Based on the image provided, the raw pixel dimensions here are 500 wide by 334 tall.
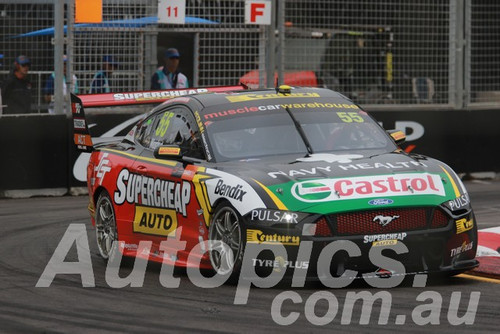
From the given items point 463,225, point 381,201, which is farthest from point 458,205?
point 381,201

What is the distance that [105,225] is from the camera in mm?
10500

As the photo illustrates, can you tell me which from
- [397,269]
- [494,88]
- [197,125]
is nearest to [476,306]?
[397,269]

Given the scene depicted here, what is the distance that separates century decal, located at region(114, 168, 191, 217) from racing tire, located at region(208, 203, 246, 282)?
0.48 m

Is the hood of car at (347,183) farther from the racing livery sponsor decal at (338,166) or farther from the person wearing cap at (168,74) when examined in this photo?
the person wearing cap at (168,74)

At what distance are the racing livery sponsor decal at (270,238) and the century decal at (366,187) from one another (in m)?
0.28

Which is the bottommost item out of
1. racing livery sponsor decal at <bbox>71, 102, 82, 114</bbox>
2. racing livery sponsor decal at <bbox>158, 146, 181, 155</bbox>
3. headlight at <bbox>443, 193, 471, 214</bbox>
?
headlight at <bbox>443, 193, 471, 214</bbox>

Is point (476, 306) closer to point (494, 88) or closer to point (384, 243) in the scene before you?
point (384, 243)

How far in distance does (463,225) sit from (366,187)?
0.78m

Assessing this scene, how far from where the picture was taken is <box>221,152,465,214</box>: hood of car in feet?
26.7

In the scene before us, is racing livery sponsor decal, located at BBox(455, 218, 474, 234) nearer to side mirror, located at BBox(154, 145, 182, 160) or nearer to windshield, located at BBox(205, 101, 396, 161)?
windshield, located at BBox(205, 101, 396, 161)

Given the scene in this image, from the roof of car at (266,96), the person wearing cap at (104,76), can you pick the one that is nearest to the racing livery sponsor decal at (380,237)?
the roof of car at (266,96)

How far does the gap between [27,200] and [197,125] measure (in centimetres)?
664

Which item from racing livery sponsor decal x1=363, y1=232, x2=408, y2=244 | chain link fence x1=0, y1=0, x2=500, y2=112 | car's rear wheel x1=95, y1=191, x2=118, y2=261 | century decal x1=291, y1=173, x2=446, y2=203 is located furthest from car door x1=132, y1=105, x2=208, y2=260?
chain link fence x1=0, y1=0, x2=500, y2=112

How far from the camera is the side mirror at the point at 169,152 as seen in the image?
366 inches
